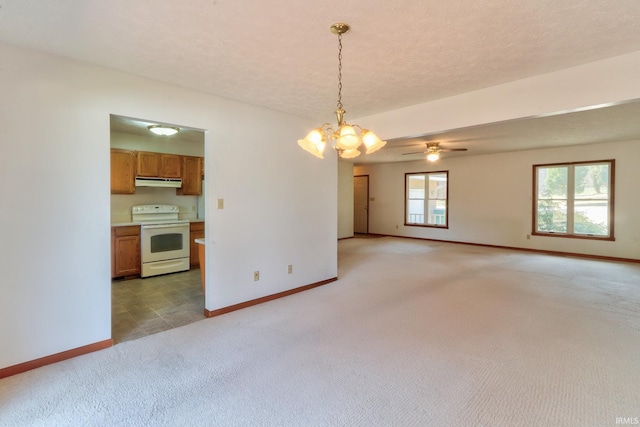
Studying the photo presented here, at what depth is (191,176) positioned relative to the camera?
18.8ft

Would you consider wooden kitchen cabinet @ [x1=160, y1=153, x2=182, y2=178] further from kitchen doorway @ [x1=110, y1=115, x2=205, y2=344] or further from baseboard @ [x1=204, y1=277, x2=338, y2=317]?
baseboard @ [x1=204, y1=277, x2=338, y2=317]

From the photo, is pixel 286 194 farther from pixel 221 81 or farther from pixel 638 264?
pixel 638 264

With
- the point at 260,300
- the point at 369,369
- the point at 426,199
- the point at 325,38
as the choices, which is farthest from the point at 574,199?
the point at 325,38

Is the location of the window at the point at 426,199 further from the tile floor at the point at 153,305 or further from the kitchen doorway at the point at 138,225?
the tile floor at the point at 153,305

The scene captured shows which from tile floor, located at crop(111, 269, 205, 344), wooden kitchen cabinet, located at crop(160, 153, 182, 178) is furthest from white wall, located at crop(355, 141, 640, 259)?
tile floor, located at crop(111, 269, 205, 344)

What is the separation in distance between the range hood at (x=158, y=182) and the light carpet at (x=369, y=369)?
301 centimetres

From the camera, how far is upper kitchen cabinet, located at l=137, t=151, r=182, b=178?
16.7 feet

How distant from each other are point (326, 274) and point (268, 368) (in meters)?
2.39

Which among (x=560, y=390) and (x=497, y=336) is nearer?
(x=560, y=390)

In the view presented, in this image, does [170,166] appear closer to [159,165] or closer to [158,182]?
[159,165]

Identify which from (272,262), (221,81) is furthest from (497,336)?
(221,81)

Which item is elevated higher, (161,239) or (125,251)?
(161,239)

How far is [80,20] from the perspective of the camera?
6.33 ft

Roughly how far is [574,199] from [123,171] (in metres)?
9.09
